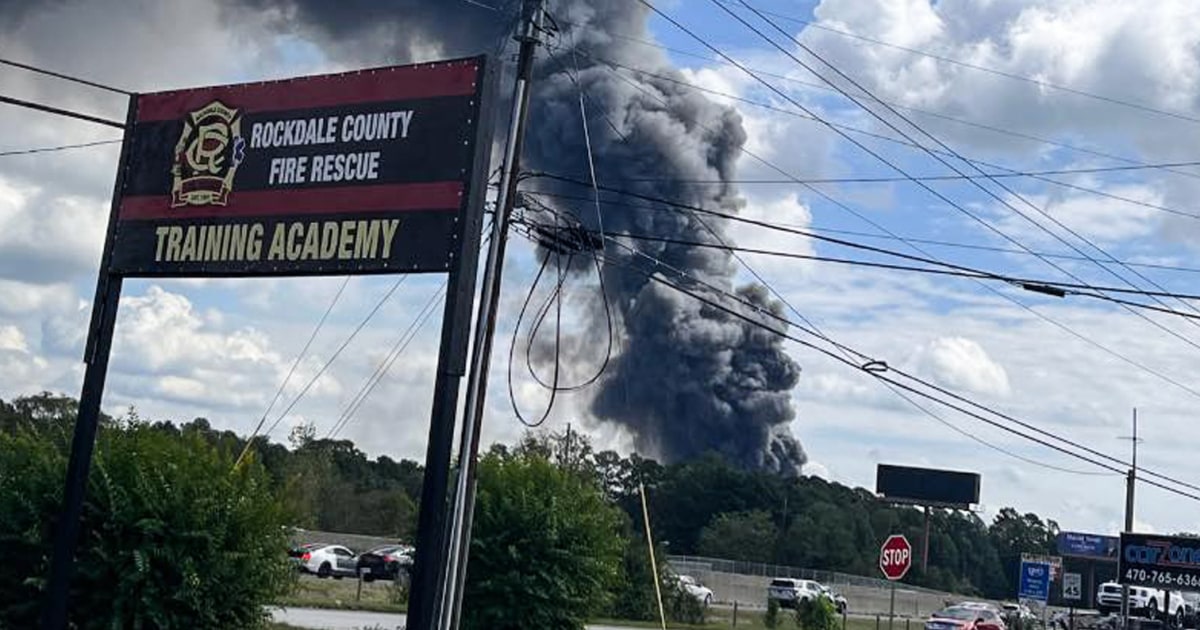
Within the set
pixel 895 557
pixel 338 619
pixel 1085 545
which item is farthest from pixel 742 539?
pixel 895 557

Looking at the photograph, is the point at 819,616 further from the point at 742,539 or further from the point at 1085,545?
the point at 1085,545

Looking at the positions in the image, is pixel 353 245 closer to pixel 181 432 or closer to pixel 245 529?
pixel 245 529

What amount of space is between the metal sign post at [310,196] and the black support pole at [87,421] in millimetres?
16

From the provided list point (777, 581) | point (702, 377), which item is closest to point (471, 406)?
point (777, 581)

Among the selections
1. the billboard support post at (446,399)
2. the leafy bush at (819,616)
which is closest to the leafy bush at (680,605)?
the leafy bush at (819,616)

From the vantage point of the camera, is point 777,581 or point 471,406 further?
point 777,581

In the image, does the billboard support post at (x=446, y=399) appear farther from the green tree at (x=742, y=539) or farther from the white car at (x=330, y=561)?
the green tree at (x=742, y=539)

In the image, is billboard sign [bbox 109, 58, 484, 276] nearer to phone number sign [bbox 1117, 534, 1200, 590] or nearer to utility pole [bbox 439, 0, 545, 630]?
utility pole [bbox 439, 0, 545, 630]

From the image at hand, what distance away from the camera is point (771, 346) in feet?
390

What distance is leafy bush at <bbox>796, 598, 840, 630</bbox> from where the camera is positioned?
47.7 m

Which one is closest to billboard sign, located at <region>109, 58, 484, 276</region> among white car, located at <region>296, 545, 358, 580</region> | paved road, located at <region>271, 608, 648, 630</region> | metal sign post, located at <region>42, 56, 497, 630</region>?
metal sign post, located at <region>42, 56, 497, 630</region>

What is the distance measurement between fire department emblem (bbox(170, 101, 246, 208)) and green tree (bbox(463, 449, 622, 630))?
10.6 metres

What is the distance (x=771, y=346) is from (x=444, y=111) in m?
105

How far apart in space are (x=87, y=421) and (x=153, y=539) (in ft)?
7.66
